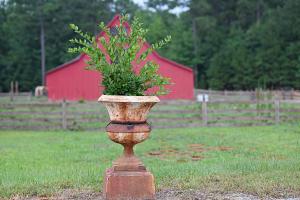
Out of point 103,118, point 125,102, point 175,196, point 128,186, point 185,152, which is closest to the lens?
point 125,102

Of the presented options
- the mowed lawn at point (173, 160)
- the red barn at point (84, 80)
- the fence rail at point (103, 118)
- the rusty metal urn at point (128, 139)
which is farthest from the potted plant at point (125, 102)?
the red barn at point (84, 80)

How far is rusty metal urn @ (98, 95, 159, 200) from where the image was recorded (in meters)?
5.91

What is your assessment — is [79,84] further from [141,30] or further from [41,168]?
[141,30]

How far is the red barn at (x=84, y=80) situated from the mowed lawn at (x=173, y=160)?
17648 millimetres

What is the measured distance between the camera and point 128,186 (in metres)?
6.05

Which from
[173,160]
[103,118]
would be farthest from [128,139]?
[103,118]

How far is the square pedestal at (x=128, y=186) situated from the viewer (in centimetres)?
602

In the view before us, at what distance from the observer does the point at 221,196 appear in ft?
20.5

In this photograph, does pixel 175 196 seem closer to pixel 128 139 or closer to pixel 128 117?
pixel 128 139

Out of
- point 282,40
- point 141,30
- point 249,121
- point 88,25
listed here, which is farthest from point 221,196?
point 88,25

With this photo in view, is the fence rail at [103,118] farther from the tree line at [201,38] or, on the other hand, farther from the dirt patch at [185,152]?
the tree line at [201,38]

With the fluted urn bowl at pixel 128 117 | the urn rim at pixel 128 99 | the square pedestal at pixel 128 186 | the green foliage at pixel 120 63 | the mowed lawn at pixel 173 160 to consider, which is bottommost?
the mowed lawn at pixel 173 160

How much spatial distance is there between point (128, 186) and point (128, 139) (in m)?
0.61

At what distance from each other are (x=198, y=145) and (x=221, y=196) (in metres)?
6.11
